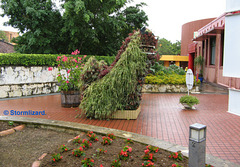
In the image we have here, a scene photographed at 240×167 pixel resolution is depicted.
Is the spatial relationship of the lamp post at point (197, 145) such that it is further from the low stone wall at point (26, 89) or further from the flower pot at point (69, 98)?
the low stone wall at point (26, 89)

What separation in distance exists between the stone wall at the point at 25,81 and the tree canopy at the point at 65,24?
3.34m

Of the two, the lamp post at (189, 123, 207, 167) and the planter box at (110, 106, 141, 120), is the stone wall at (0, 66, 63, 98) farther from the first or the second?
the lamp post at (189, 123, 207, 167)

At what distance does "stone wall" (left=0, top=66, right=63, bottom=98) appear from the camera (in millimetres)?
9930

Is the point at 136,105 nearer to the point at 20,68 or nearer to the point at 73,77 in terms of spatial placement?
the point at 73,77

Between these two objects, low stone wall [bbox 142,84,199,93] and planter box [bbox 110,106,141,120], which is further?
low stone wall [bbox 142,84,199,93]

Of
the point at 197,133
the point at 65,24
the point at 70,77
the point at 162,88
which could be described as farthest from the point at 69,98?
the point at 65,24

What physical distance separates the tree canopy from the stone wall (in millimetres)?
3341

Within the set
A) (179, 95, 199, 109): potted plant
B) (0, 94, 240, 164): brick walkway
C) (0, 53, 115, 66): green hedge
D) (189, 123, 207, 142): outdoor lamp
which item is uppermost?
(0, 53, 115, 66): green hedge

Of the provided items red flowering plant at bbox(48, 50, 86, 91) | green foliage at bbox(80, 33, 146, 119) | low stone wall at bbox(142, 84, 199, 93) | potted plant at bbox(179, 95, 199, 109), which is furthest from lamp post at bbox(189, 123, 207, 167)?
low stone wall at bbox(142, 84, 199, 93)

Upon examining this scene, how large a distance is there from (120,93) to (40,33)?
10.0 m

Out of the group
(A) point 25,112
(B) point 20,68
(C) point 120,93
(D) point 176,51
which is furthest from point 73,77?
(D) point 176,51

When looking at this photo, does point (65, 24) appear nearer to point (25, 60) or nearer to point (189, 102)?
point (25, 60)

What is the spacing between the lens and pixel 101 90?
19.4 feet

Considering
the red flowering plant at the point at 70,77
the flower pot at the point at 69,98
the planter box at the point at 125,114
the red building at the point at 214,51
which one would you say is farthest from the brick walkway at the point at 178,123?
the red building at the point at 214,51
